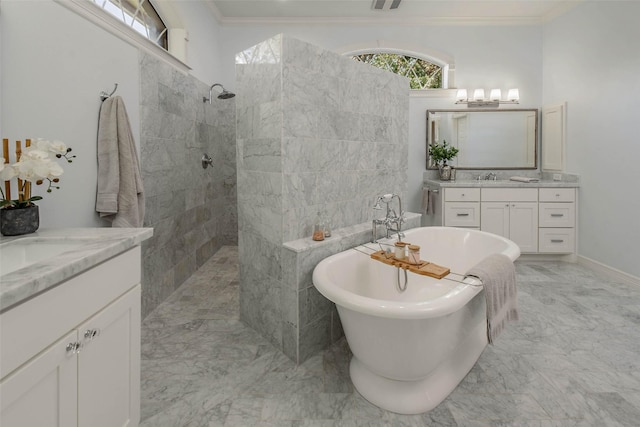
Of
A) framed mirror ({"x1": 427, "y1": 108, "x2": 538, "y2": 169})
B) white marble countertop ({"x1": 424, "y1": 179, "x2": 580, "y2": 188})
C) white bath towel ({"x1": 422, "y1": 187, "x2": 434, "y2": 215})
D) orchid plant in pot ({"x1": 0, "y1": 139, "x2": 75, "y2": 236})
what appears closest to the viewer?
orchid plant in pot ({"x1": 0, "y1": 139, "x2": 75, "y2": 236})

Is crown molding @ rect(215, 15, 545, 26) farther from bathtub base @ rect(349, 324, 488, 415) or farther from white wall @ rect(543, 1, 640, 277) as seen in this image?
bathtub base @ rect(349, 324, 488, 415)

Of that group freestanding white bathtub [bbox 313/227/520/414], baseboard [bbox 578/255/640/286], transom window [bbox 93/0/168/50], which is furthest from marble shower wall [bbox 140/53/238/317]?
baseboard [bbox 578/255/640/286]

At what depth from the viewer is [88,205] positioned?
1.95 meters

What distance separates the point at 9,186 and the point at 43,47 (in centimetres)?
70

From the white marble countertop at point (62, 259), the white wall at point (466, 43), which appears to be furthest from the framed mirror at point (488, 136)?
the white marble countertop at point (62, 259)

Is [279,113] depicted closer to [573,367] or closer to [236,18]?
[573,367]

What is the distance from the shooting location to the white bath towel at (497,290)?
1.64m

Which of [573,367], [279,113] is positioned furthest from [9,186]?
[573,367]

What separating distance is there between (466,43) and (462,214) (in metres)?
2.14

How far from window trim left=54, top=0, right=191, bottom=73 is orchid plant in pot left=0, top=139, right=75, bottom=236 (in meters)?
0.84

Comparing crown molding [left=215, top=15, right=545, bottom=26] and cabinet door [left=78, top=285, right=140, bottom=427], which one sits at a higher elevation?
crown molding [left=215, top=15, right=545, bottom=26]

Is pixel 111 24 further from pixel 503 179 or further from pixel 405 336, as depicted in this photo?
pixel 503 179

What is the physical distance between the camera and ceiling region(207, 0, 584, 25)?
3.87 metres

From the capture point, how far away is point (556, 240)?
387 centimetres
